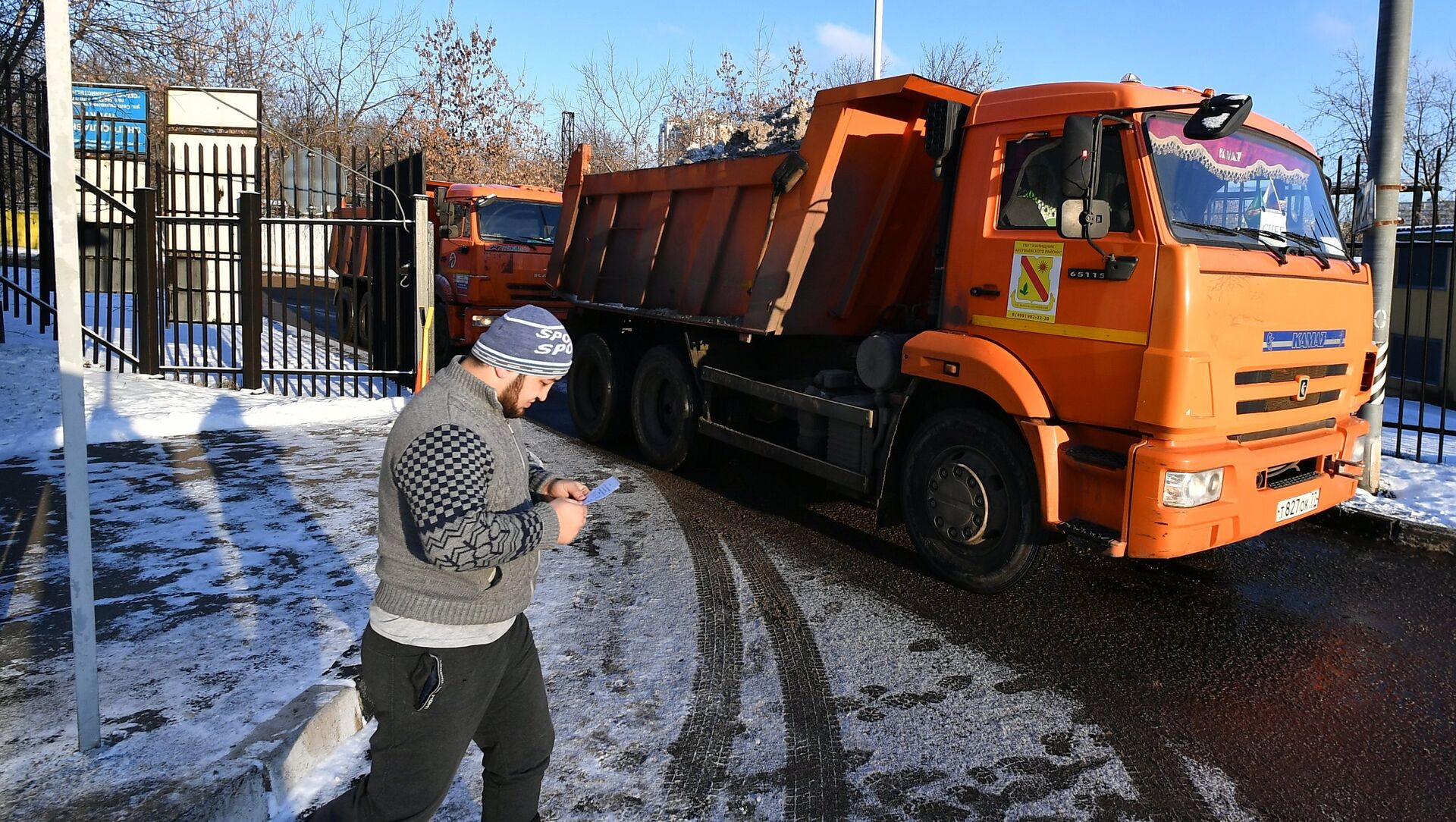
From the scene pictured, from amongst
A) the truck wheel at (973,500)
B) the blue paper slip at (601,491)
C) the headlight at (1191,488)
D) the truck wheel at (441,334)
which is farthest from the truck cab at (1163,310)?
the truck wheel at (441,334)

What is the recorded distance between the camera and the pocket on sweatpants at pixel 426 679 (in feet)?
7.97

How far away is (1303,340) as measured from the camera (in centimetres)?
496

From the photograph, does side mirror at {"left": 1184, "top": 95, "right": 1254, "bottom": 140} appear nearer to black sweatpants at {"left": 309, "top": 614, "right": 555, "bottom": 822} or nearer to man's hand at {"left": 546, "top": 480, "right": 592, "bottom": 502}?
man's hand at {"left": 546, "top": 480, "right": 592, "bottom": 502}

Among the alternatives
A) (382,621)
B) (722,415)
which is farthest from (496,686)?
(722,415)

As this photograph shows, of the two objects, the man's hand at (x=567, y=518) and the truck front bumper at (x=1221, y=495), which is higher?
the man's hand at (x=567, y=518)

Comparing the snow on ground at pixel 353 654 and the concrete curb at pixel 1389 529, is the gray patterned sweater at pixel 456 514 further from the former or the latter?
the concrete curb at pixel 1389 529

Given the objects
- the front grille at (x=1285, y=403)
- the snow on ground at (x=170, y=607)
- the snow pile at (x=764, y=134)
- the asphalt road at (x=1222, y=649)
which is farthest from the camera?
the snow pile at (x=764, y=134)

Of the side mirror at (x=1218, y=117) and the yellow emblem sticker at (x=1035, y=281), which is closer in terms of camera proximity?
the side mirror at (x=1218, y=117)

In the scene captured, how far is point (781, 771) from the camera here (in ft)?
11.5

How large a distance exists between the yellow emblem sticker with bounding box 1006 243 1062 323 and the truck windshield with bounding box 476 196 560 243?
8801 mm

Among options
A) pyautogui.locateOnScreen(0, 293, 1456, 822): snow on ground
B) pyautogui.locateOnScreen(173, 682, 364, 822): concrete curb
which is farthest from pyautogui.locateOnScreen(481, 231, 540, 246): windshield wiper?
pyautogui.locateOnScreen(173, 682, 364, 822): concrete curb

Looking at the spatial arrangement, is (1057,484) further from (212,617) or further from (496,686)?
(212,617)

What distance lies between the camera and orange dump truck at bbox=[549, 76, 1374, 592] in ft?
15.0

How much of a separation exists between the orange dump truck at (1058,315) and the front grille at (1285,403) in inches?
0.6
